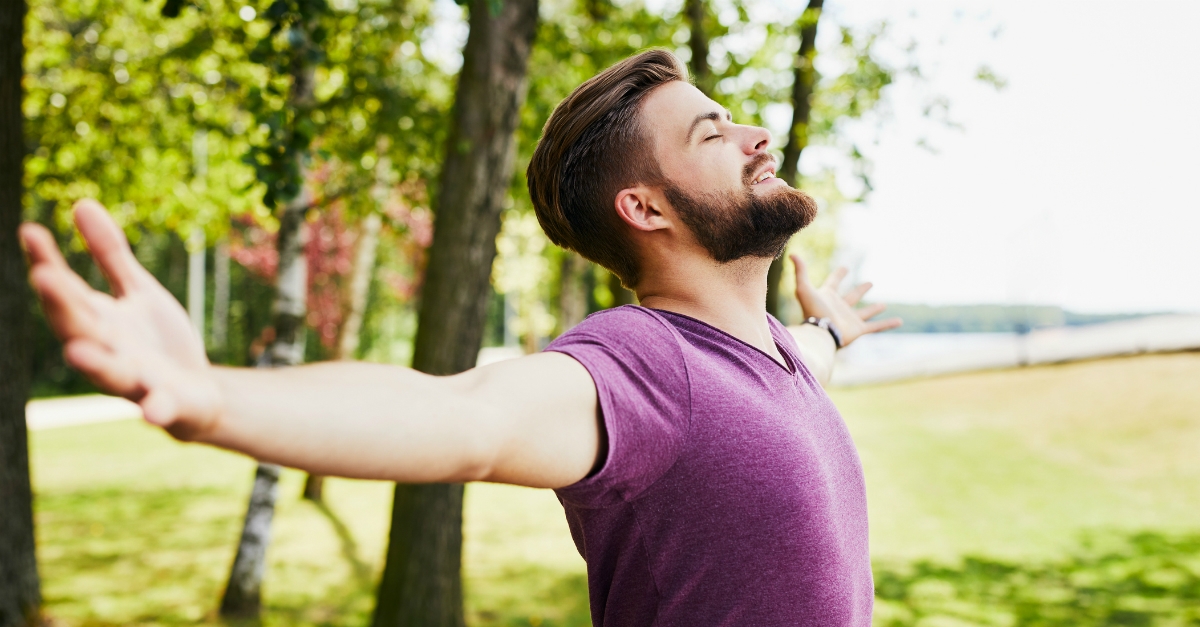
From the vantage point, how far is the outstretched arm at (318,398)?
2.69ft

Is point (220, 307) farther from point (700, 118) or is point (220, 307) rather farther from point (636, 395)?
point (636, 395)

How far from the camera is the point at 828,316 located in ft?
9.12

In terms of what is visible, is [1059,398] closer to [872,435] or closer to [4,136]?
[872,435]

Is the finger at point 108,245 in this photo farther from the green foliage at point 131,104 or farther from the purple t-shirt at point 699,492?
the green foliage at point 131,104

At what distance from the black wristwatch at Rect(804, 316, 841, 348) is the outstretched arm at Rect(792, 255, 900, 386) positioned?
0.06 ft

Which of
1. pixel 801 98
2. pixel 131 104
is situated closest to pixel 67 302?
pixel 801 98

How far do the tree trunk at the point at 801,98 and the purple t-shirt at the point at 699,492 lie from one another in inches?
164

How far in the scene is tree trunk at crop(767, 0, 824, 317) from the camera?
5.61 m

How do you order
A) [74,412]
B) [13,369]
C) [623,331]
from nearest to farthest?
1. [623,331]
2. [13,369]
3. [74,412]

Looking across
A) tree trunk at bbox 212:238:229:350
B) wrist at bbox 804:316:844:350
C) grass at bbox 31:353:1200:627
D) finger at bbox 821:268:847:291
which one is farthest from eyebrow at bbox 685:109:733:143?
tree trunk at bbox 212:238:229:350

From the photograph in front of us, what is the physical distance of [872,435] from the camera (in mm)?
16703

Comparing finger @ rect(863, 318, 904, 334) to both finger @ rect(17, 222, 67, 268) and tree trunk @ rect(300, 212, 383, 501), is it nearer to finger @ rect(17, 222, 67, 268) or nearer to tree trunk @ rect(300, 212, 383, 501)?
finger @ rect(17, 222, 67, 268)

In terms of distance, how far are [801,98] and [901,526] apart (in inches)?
253

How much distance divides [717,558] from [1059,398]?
17.0 meters
